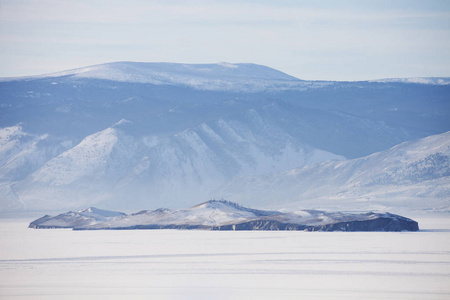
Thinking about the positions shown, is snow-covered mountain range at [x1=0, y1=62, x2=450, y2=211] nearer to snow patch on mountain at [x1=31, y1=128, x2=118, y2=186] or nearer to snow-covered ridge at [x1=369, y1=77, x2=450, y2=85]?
snow patch on mountain at [x1=31, y1=128, x2=118, y2=186]

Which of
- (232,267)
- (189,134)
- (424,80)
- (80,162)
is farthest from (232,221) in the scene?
(424,80)

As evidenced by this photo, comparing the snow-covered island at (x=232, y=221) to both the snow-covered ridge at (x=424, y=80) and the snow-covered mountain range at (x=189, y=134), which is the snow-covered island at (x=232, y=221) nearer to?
the snow-covered mountain range at (x=189, y=134)

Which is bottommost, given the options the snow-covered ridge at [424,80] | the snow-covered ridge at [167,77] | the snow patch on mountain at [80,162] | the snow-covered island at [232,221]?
the snow patch on mountain at [80,162]

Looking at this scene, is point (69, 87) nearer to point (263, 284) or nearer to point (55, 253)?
point (55, 253)

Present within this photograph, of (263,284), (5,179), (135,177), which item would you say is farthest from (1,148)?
(263,284)

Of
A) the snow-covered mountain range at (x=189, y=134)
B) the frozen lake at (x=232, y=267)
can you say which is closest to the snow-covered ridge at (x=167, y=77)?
the snow-covered mountain range at (x=189, y=134)

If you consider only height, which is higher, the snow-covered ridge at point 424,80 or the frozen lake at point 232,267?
the frozen lake at point 232,267

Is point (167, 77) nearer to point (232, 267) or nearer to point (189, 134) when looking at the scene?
point (189, 134)
